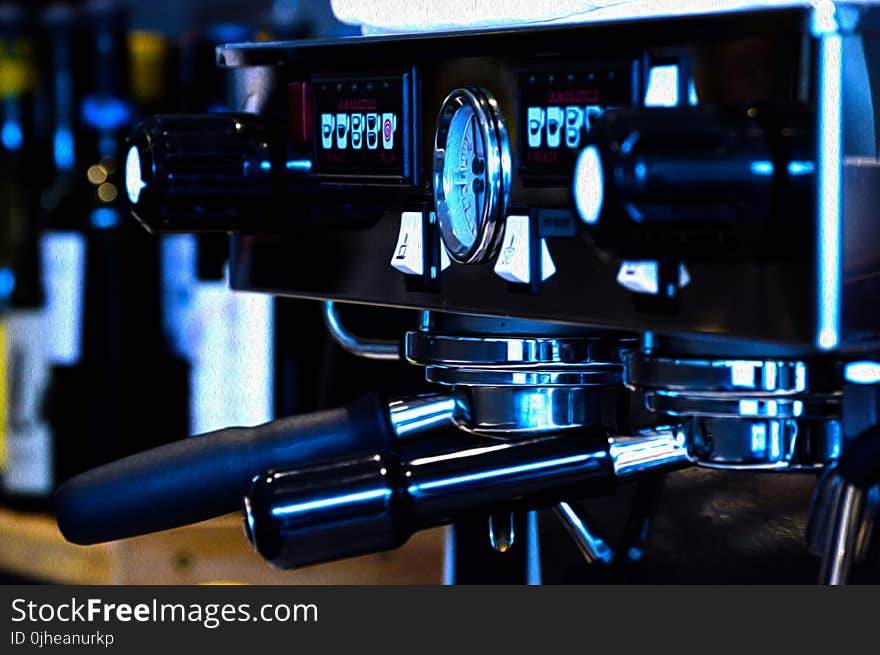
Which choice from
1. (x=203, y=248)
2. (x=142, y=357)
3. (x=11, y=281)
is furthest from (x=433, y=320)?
(x=11, y=281)

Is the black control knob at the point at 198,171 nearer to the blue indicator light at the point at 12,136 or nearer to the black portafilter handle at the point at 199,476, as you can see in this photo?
the black portafilter handle at the point at 199,476

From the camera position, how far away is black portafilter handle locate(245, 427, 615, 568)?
463 mm

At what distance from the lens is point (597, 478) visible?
0.50 metres

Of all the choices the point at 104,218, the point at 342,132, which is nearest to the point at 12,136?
the point at 104,218

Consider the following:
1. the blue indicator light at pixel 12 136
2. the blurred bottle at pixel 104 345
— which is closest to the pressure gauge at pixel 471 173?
the blurred bottle at pixel 104 345

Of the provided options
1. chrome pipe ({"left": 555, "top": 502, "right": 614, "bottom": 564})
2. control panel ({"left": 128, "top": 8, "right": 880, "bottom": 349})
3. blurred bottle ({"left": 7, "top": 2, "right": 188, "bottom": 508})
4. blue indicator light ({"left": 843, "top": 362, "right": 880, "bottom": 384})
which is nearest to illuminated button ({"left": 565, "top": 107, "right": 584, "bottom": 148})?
control panel ({"left": 128, "top": 8, "right": 880, "bottom": 349})

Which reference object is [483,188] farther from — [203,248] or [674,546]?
[203,248]

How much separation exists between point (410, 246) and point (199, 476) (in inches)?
4.6

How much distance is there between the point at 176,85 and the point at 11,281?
29 centimetres

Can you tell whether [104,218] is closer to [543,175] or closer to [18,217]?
[18,217]

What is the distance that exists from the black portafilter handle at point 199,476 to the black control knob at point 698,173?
21 cm

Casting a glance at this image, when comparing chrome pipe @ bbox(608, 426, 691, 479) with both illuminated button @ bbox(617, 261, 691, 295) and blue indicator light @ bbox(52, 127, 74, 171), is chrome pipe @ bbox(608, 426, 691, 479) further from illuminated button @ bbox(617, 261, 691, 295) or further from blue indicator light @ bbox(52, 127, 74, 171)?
blue indicator light @ bbox(52, 127, 74, 171)

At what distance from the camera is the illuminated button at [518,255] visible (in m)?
0.46

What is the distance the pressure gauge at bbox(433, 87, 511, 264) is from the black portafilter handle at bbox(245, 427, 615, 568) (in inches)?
2.6
